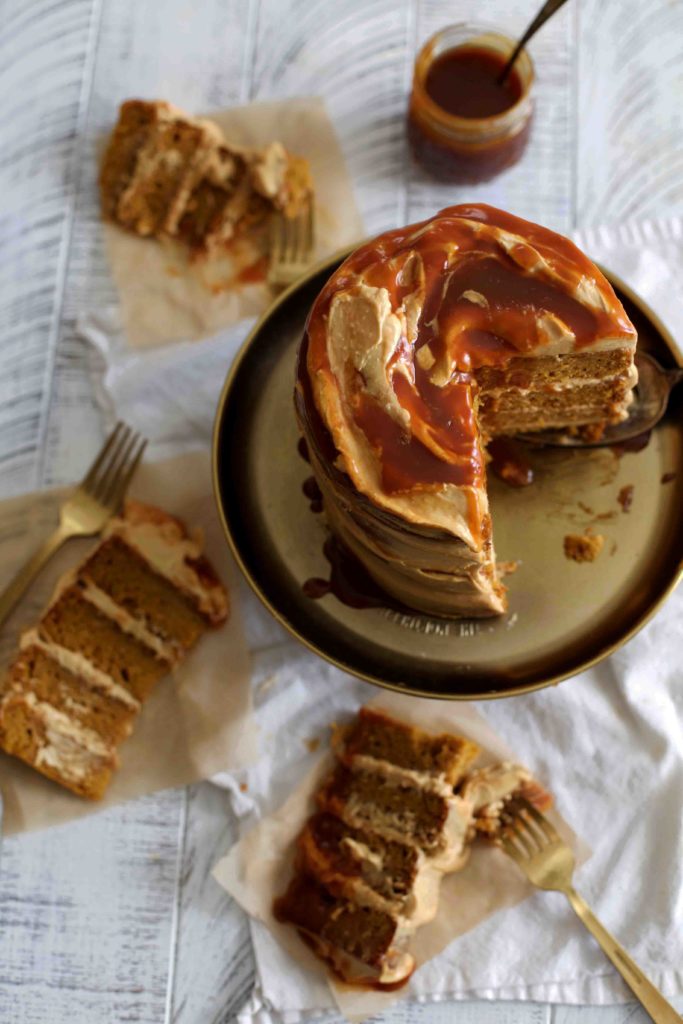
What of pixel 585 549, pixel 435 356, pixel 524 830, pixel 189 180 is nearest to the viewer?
→ pixel 435 356

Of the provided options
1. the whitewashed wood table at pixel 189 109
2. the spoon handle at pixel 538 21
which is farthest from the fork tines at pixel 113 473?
the spoon handle at pixel 538 21

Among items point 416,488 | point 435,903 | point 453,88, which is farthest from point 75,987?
point 453,88

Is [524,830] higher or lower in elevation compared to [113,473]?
lower

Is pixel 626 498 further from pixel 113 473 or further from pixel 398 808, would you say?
pixel 113 473

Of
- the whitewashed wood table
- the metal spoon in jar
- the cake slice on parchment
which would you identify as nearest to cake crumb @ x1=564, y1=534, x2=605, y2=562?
the metal spoon in jar

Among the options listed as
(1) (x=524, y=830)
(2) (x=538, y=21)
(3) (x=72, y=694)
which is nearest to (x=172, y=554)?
(3) (x=72, y=694)

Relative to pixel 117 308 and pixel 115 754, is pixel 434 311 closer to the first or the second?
pixel 117 308
